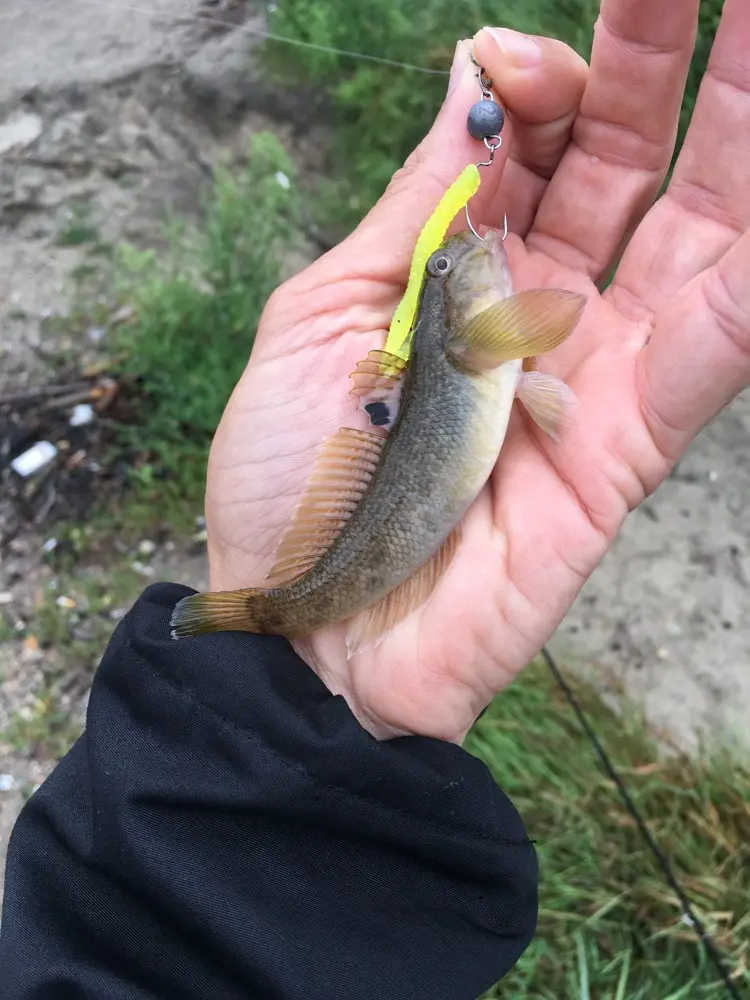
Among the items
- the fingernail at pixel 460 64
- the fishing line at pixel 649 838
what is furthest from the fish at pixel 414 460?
the fishing line at pixel 649 838

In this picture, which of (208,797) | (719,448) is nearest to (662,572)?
(719,448)

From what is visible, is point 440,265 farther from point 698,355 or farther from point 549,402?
point 698,355

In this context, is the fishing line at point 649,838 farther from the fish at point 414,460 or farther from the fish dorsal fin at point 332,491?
the fish dorsal fin at point 332,491

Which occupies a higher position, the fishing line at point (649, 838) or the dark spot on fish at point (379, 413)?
the dark spot on fish at point (379, 413)

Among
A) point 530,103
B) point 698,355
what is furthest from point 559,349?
point 530,103

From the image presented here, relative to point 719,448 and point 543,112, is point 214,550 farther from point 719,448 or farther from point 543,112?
point 719,448

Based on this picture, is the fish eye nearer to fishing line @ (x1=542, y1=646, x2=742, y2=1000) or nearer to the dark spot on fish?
the dark spot on fish
